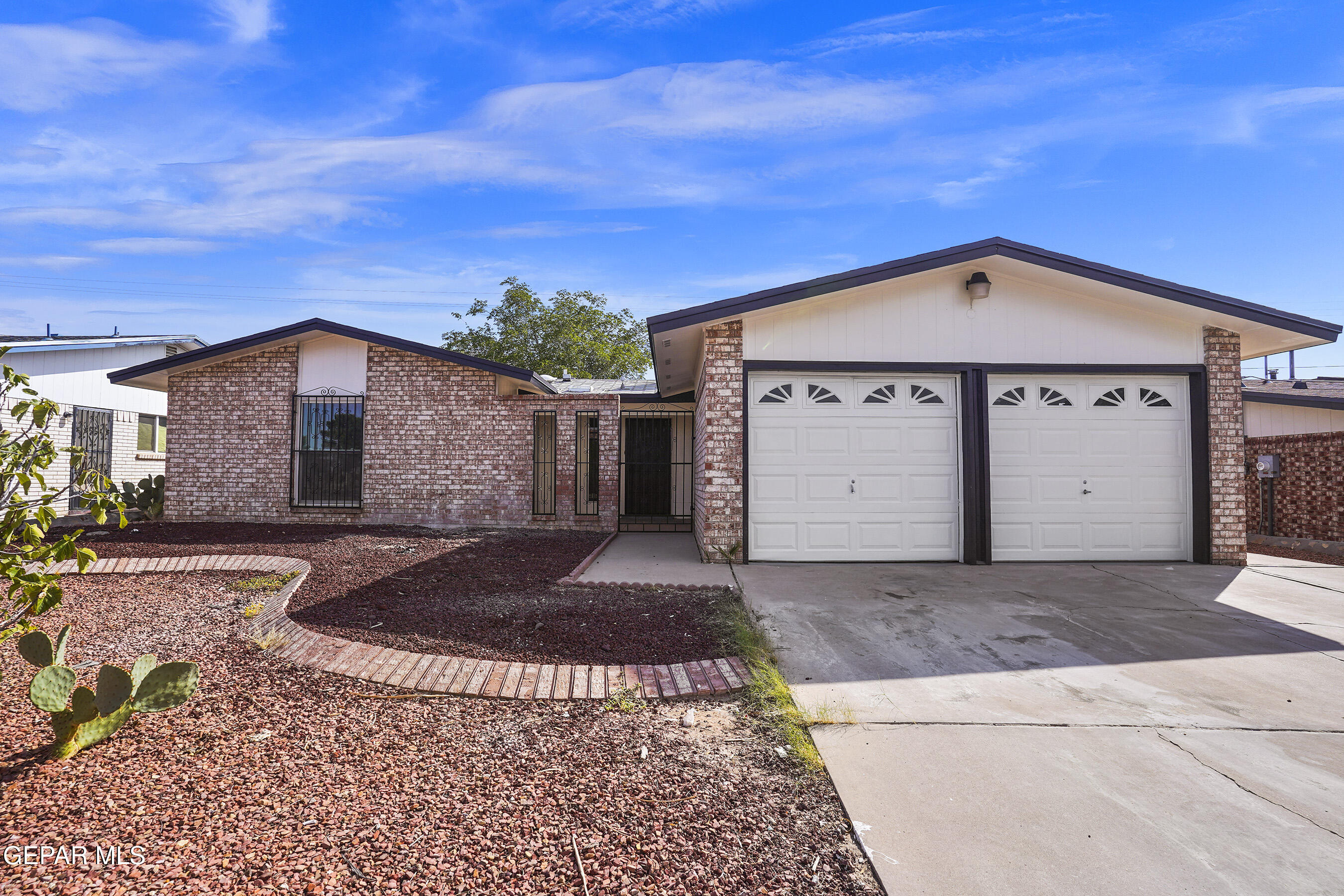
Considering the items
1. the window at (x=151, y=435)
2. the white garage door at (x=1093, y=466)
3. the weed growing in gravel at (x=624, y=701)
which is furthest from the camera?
the window at (x=151, y=435)

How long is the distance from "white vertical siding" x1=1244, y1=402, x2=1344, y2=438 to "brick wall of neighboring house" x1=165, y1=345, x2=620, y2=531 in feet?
37.9

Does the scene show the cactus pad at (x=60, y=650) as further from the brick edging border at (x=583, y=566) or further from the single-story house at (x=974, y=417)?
the single-story house at (x=974, y=417)

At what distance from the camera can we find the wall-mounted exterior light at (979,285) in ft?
24.0

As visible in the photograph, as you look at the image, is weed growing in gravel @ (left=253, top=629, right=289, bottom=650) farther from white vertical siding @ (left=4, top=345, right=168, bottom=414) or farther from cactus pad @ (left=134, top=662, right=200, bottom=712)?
white vertical siding @ (left=4, top=345, right=168, bottom=414)

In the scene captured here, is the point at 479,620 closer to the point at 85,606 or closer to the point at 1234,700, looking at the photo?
the point at 85,606

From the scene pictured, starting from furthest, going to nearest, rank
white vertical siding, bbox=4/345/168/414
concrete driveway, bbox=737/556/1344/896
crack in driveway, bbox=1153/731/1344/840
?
white vertical siding, bbox=4/345/168/414
crack in driveway, bbox=1153/731/1344/840
concrete driveway, bbox=737/556/1344/896

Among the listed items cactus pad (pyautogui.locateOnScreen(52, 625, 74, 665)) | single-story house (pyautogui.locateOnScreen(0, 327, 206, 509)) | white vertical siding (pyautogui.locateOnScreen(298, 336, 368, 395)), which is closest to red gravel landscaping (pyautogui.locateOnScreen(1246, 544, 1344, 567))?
cactus pad (pyautogui.locateOnScreen(52, 625, 74, 665))

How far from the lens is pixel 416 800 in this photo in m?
2.26

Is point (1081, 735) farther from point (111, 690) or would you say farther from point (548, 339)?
point (548, 339)

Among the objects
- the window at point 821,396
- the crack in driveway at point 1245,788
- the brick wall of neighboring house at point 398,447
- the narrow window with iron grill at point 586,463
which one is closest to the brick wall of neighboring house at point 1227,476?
the window at point 821,396

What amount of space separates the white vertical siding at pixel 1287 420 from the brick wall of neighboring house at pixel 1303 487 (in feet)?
2.02

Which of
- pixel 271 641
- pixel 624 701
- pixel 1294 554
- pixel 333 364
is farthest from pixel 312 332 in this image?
pixel 1294 554

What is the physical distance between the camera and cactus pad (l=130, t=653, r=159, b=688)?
2676mm

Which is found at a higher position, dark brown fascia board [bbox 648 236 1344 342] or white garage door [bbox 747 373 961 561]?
dark brown fascia board [bbox 648 236 1344 342]
